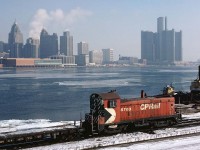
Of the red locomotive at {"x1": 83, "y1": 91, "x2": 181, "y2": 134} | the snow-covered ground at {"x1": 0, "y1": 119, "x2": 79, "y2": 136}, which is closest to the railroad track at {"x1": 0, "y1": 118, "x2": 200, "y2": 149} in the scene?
the red locomotive at {"x1": 83, "y1": 91, "x2": 181, "y2": 134}

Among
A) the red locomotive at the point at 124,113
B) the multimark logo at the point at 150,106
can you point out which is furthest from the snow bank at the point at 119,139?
the multimark logo at the point at 150,106

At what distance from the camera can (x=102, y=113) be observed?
90.1 feet

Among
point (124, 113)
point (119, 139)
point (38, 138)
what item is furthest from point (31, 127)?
point (119, 139)

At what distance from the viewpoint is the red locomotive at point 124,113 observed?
90.3 feet

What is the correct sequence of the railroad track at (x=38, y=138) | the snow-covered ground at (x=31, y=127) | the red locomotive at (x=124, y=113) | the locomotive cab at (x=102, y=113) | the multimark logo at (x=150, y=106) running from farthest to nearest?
1. the snow-covered ground at (x=31, y=127)
2. the multimark logo at (x=150, y=106)
3. the red locomotive at (x=124, y=113)
4. the locomotive cab at (x=102, y=113)
5. the railroad track at (x=38, y=138)

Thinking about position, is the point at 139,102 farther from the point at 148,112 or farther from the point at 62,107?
the point at 62,107

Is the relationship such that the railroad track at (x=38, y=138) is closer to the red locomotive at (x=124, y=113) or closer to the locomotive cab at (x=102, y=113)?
the locomotive cab at (x=102, y=113)

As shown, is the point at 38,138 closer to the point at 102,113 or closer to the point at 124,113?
the point at 102,113

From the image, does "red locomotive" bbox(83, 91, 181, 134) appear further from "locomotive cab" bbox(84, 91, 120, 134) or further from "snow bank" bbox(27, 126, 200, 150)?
"snow bank" bbox(27, 126, 200, 150)

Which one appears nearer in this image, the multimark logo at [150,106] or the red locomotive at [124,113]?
the red locomotive at [124,113]

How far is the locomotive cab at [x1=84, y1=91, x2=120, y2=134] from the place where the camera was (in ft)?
89.9

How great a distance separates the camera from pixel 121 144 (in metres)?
25.2

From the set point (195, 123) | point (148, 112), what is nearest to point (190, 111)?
point (195, 123)

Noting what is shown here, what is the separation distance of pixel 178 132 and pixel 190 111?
1359 centimetres
